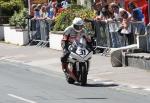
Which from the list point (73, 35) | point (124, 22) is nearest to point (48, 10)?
point (124, 22)

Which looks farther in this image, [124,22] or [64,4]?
[64,4]

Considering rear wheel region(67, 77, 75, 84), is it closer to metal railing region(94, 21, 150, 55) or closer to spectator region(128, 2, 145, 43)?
metal railing region(94, 21, 150, 55)

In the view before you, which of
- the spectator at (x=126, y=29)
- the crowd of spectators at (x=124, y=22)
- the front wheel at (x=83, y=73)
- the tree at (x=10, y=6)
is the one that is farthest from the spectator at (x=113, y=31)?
the tree at (x=10, y=6)

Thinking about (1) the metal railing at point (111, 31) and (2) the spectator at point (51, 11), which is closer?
(1) the metal railing at point (111, 31)

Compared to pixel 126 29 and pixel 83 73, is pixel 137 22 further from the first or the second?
pixel 83 73

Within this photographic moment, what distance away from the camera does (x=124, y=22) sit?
22.3 m

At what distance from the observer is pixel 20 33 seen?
3083 cm

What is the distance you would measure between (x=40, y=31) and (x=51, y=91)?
13759mm

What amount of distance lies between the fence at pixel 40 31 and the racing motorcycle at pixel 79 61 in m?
11.2

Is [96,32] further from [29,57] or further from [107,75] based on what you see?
[107,75]

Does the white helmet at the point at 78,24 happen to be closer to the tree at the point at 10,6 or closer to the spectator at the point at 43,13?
the spectator at the point at 43,13

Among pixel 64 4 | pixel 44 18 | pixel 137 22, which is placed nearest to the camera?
pixel 137 22

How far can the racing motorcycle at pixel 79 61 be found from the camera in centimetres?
1717

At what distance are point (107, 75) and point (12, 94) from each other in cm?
445
